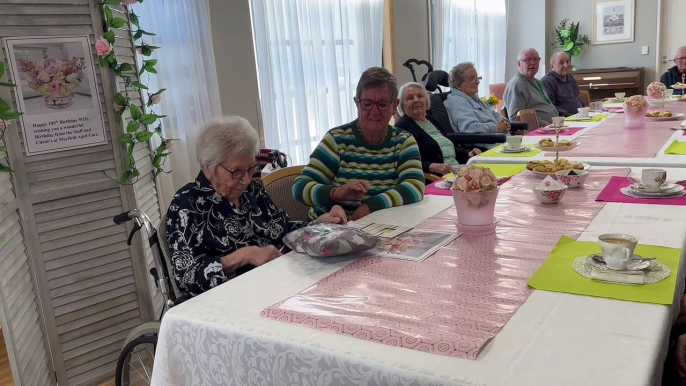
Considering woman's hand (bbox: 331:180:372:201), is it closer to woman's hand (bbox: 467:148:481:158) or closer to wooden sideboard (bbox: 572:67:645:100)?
woman's hand (bbox: 467:148:481:158)

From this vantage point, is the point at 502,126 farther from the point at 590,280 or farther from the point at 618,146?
the point at 590,280

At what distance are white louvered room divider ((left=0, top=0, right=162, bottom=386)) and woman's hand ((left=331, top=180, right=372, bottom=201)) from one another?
102 centimetres

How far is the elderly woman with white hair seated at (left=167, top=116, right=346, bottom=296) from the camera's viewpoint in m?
1.55

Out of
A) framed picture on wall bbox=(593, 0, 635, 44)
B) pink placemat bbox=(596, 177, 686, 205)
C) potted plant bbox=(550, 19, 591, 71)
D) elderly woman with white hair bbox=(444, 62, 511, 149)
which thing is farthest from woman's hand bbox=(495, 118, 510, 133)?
framed picture on wall bbox=(593, 0, 635, 44)

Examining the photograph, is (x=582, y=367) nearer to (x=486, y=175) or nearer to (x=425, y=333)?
(x=425, y=333)

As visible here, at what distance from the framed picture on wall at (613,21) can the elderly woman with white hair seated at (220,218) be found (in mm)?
7371

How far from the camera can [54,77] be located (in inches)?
85.9

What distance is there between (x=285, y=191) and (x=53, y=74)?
1.03 meters

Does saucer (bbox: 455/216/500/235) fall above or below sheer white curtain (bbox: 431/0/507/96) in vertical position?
below

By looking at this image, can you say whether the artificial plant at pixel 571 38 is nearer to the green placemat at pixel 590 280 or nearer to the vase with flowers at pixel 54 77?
the vase with flowers at pixel 54 77

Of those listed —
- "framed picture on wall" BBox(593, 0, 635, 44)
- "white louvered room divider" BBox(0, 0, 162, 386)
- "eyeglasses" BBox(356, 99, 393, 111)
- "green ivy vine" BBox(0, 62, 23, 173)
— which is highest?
"framed picture on wall" BBox(593, 0, 635, 44)

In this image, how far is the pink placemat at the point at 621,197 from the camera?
1677 mm

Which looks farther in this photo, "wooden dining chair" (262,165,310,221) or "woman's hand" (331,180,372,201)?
"wooden dining chair" (262,165,310,221)

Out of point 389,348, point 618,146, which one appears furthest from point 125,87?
point 618,146
